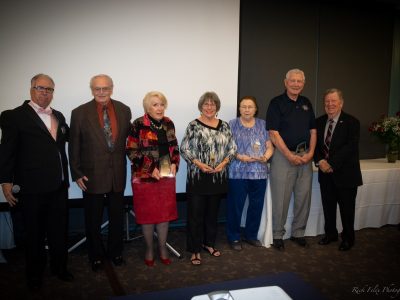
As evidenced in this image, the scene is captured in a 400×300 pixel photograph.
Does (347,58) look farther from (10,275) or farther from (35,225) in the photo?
(10,275)

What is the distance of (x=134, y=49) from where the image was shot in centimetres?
321

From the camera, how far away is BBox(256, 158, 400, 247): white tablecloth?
356 cm

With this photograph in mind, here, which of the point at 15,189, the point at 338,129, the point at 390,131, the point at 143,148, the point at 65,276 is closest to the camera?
the point at 15,189

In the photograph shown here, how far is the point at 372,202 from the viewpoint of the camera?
3.78 m

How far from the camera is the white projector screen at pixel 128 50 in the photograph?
2875mm

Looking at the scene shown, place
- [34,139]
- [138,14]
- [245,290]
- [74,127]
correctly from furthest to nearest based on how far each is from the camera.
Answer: [138,14], [74,127], [34,139], [245,290]

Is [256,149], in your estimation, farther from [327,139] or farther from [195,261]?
[195,261]

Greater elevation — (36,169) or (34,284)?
(36,169)

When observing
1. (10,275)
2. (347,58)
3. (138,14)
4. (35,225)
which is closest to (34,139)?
(35,225)

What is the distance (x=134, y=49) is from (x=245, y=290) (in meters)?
2.67

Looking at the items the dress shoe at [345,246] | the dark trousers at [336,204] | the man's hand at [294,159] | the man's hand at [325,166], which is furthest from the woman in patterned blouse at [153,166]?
the dress shoe at [345,246]

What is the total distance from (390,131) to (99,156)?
3408 millimetres

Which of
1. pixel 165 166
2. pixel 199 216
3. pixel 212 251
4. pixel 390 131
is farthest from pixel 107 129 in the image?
pixel 390 131

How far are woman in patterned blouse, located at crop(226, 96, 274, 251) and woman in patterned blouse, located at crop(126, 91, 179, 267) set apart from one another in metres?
0.63
